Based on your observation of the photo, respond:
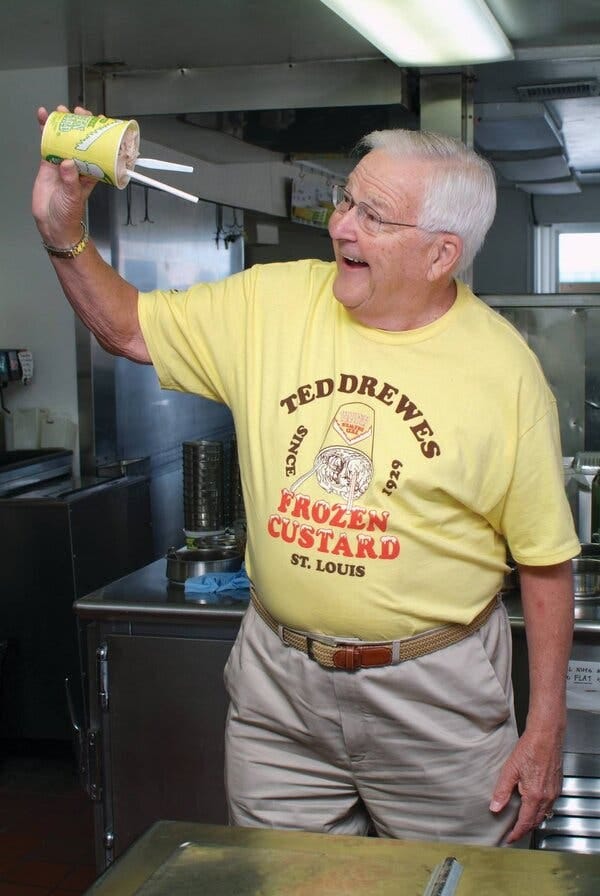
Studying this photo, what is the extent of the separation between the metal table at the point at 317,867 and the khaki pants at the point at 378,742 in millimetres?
564

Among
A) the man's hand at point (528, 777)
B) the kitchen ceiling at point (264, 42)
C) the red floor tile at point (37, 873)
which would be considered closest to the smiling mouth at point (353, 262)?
the man's hand at point (528, 777)

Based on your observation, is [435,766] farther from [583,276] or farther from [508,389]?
[583,276]

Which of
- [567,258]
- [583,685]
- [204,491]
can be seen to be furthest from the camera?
[567,258]

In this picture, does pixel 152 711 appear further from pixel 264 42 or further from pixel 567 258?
pixel 567 258

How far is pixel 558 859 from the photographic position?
4.69 ft

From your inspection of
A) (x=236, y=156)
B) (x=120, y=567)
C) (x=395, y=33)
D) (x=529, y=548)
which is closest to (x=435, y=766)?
(x=529, y=548)

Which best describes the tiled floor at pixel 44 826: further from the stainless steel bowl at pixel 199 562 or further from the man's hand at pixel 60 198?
the man's hand at pixel 60 198

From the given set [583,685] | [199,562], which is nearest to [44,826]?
[199,562]

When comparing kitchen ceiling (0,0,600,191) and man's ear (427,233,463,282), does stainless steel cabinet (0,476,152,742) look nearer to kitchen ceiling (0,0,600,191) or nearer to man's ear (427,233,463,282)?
kitchen ceiling (0,0,600,191)

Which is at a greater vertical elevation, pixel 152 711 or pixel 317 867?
pixel 317 867

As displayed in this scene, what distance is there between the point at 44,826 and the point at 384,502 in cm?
253

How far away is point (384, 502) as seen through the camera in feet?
6.40

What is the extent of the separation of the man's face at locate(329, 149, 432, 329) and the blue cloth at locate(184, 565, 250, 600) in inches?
47.6

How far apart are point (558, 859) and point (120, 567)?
3424mm
